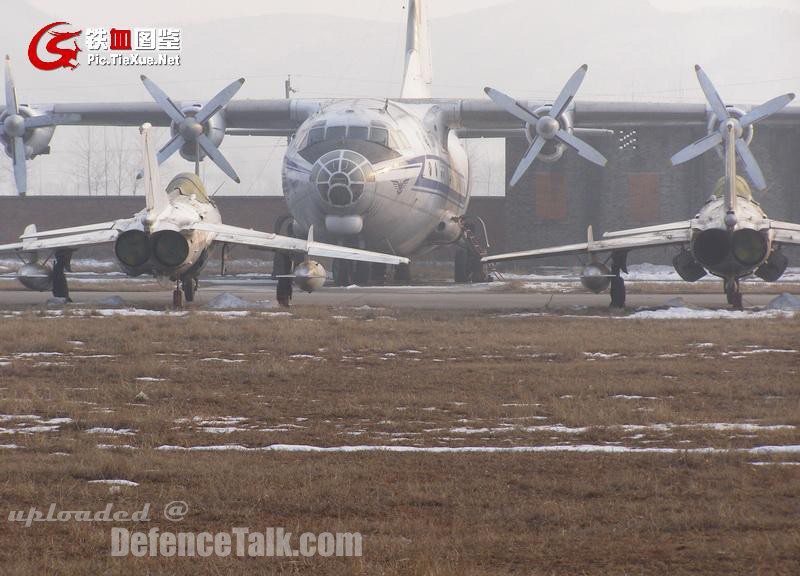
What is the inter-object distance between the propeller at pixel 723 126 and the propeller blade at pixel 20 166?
68.9 ft

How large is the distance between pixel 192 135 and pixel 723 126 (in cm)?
1771

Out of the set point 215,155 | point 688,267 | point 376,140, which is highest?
point 376,140

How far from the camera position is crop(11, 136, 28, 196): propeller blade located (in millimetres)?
37656

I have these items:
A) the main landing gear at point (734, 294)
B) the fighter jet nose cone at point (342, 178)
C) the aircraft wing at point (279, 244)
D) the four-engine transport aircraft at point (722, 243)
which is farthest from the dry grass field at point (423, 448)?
the fighter jet nose cone at point (342, 178)

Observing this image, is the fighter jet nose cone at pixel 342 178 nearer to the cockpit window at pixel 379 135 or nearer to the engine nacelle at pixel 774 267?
the cockpit window at pixel 379 135

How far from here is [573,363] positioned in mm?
17703

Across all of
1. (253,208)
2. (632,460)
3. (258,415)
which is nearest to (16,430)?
(258,415)

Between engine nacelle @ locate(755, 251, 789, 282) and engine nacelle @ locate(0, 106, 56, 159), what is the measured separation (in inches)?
1006

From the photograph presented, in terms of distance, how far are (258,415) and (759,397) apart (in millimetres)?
6174

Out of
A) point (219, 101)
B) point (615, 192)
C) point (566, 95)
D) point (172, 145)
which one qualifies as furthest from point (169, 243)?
point (615, 192)

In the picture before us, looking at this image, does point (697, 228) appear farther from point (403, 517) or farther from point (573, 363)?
point (403, 517)

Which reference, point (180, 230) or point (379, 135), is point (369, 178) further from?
point (180, 230)

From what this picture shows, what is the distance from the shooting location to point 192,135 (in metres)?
39.6

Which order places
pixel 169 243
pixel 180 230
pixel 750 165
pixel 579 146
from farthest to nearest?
1. pixel 579 146
2. pixel 750 165
3. pixel 180 230
4. pixel 169 243
